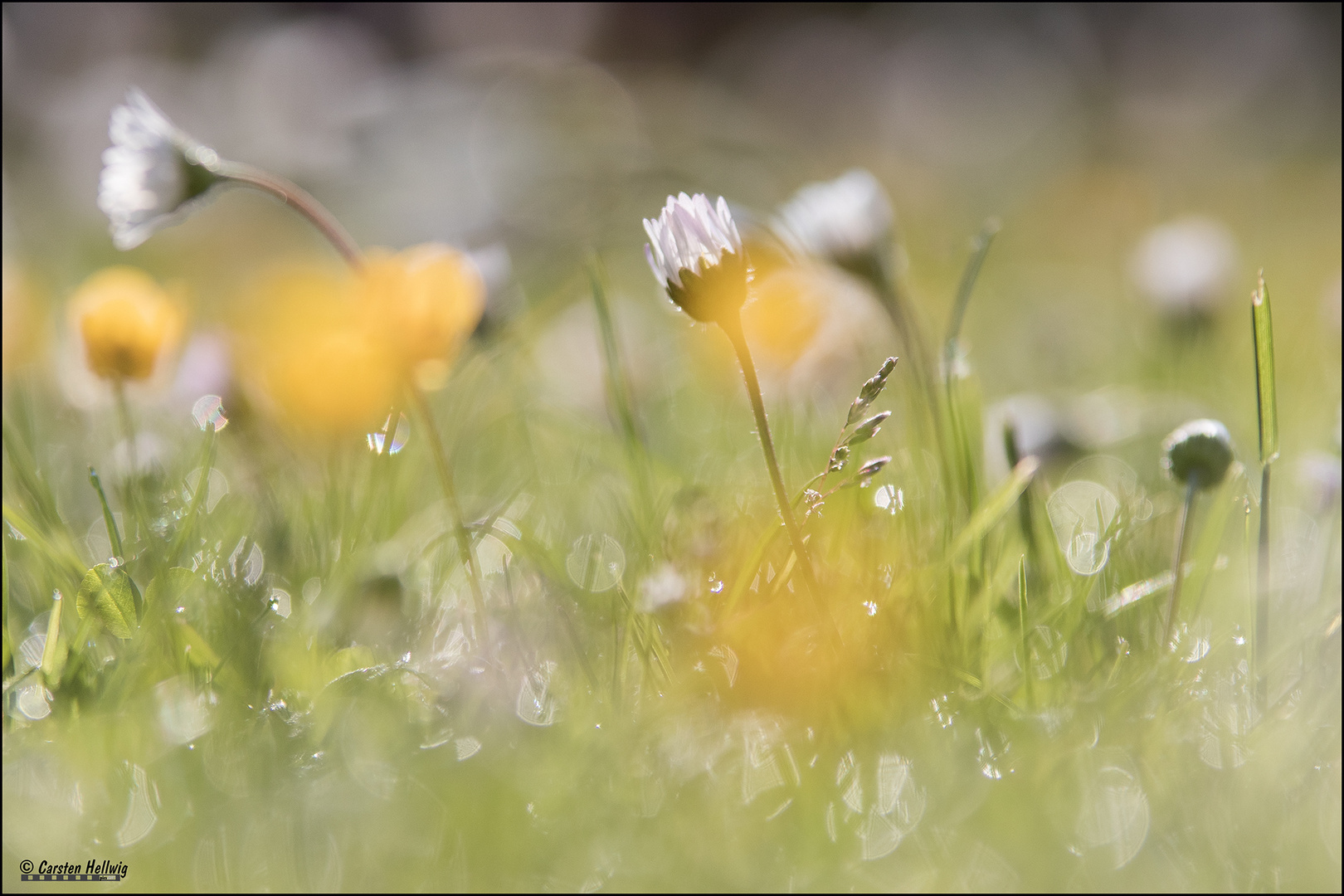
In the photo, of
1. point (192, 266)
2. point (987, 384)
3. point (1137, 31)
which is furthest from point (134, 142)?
point (1137, 31)

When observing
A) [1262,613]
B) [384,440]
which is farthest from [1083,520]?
[384,440]

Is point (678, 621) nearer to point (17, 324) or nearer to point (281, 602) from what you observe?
point (281, 602)

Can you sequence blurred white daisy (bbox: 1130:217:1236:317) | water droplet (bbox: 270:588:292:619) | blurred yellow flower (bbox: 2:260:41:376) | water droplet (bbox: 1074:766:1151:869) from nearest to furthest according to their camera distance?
water droplet (bbox: 1074:766:1151:869) < water droplet (bbox: 270:588:292:619) < blurred yellow flower (bbox: 2:260:41:376) < blurred white daisy (bbox: 1130:217:1236:317)

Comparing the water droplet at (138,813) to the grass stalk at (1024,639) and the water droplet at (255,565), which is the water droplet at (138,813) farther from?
the grass stalk at (1024,639)

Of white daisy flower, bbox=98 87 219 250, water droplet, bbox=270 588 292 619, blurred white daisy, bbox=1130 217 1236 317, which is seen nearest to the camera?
water droplet, bbox=270 588 292 619

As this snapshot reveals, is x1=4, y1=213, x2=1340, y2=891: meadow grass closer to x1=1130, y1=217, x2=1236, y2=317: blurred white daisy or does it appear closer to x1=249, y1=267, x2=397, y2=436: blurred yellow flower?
x1=249, y1=267, x2=397, y2=436: blurred yellow flower

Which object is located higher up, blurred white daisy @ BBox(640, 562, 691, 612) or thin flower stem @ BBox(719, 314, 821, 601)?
thin flower stem @ BBox(719, 314, 821, 601)

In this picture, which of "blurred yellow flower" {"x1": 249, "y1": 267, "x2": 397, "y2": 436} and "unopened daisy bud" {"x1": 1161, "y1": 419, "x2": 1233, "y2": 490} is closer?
"unopened daisy bud" {"x1": 1161, "y1": 419, "x2": 1233, "y2": 490}

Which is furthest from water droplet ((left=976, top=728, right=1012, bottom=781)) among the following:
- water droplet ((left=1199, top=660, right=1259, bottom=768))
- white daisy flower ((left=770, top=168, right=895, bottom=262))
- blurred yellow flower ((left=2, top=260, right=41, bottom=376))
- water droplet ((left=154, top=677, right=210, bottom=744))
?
blurred yellow flower ((left=2, top=260, right=41, bottom=376))
